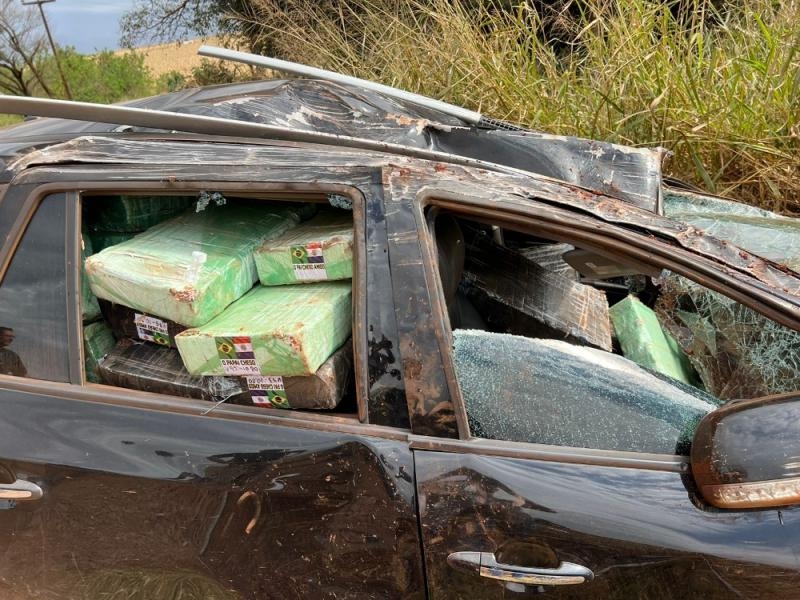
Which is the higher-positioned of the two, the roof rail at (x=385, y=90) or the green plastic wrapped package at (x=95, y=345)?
the roof rail at (x=385, y=90)

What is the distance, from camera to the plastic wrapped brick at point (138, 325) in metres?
1.60

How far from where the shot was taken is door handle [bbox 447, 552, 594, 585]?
1243 millimetres

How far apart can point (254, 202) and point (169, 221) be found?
0.78 feet

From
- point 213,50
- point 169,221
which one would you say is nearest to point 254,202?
point 169,221

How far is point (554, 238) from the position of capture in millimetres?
1435

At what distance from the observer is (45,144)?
6.21 feet

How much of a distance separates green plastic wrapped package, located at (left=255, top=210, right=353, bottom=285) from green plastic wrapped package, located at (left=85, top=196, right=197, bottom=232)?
38cm

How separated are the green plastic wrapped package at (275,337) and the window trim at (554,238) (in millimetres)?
238

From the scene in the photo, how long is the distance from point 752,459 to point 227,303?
118 centimetres

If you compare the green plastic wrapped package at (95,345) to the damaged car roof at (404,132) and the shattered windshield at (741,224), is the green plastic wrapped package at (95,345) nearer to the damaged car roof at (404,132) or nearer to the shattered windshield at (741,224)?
the damaged car roof at (404,132)

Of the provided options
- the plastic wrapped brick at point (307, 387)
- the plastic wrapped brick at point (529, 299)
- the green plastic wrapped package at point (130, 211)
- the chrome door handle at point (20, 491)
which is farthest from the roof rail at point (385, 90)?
the chrome door handle at point (20, 491)

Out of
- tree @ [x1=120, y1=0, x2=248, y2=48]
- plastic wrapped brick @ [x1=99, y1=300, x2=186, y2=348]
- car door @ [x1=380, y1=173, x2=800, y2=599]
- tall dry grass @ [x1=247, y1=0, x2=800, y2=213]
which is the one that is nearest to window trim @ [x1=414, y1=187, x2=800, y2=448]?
car door @ [x1=380, y1=173, x2=800, y2=599]

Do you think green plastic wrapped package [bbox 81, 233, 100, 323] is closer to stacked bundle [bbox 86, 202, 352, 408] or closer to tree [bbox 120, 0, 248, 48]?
stacked bundle [bbox 86, 202, 352, 408]

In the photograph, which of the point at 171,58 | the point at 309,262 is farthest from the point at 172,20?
the point at 309,262
